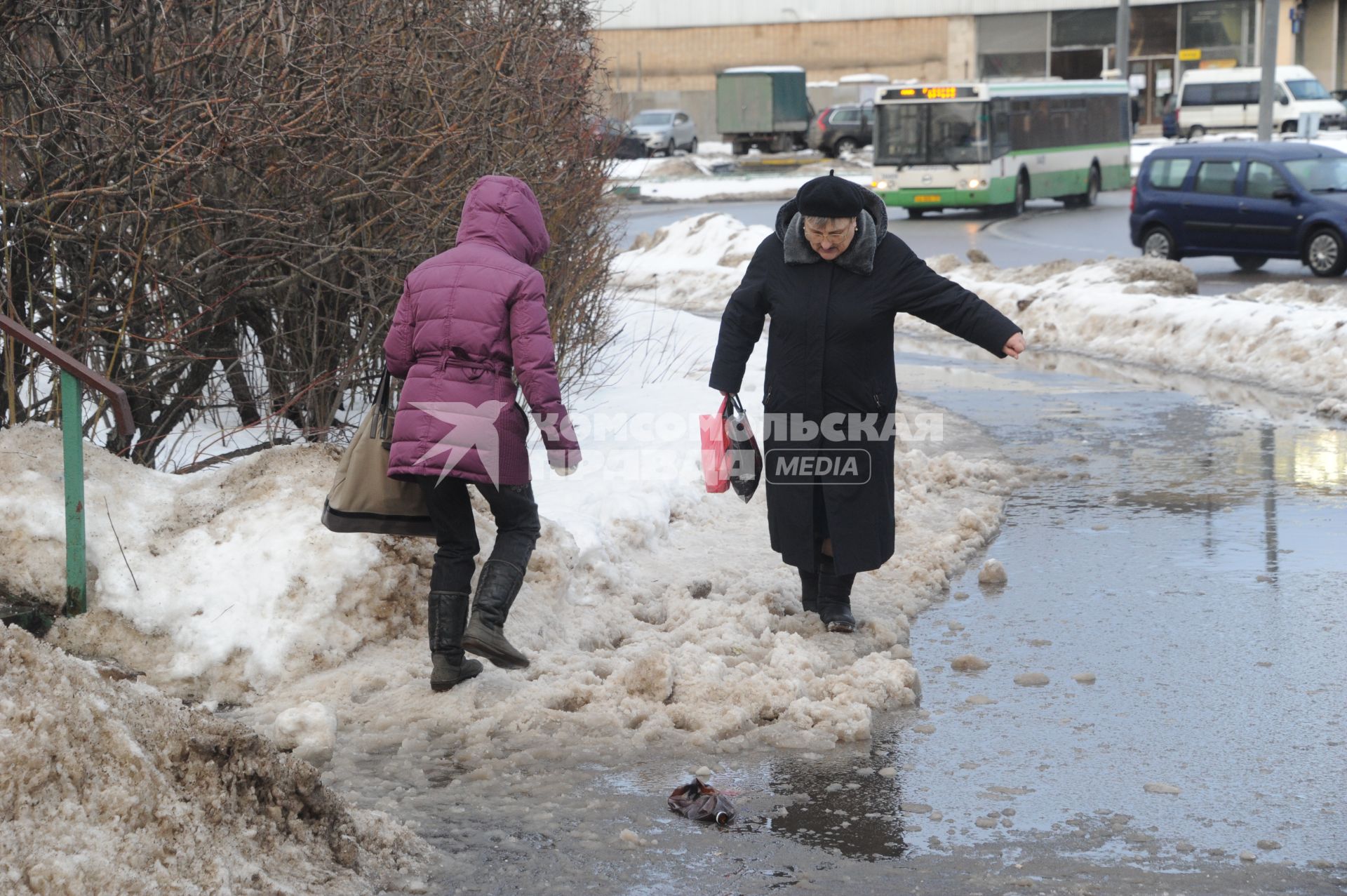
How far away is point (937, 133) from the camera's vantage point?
29953 mm

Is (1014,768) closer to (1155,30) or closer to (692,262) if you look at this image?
(692,262)

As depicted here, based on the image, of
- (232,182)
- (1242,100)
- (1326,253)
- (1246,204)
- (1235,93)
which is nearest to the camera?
(232,182)

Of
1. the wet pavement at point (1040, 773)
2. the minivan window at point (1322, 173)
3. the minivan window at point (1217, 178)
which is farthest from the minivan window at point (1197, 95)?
the wet pavement at point (1040, 773)

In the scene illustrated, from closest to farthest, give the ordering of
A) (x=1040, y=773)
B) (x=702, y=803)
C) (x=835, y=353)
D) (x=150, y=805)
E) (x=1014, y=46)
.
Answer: (x=150, y=805)
(x=702, y=803)
(x=1040, y=773)
(x=835, y=353)
(x=1014, y=46)

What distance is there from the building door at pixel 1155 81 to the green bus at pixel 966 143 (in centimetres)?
2994

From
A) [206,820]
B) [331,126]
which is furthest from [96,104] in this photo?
[206,820]

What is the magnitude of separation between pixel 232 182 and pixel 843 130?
150 ft

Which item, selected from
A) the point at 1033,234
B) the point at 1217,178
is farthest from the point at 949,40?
the point at 1217,178

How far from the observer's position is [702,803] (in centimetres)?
445

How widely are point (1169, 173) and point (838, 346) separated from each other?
663 inches

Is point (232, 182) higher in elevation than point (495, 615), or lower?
higher

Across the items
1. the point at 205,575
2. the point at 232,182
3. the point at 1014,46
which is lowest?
the point at 205,575

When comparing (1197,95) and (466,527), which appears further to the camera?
(1197,95)

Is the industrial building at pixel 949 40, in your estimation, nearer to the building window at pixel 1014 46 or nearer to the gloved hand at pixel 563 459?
the building window at pixel 1014 46
